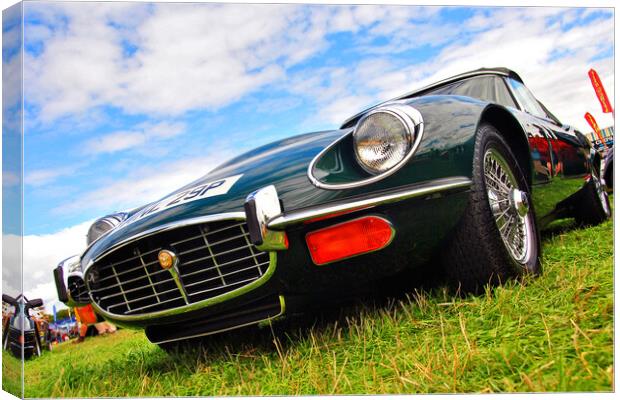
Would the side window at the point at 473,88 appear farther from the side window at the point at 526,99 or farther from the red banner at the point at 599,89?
the red banner at the point at 599,89

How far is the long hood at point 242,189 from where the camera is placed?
1.79 meters

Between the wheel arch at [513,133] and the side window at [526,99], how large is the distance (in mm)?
570

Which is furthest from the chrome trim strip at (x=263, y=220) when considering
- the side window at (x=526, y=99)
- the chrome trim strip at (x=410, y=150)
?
the side window at (x=526, y=99)

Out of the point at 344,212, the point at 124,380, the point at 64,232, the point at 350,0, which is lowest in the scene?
the point at 124,380

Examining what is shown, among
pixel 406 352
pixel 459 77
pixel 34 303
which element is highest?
pixel 459 77

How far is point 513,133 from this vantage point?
94.6 inches

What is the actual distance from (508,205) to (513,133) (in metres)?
0.37

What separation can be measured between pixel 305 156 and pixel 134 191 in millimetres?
966

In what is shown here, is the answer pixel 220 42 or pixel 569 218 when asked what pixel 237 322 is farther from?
pixel 569 218

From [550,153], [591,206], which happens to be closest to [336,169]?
[550,153]

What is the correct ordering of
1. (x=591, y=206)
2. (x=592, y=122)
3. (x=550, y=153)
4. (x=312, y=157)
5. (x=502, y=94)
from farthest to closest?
1. (x=591, y=206)
2. (x=502, y=94)
3. (x=550, y=153)
4. (x=592, y=122)
5. (x=312, y=157)

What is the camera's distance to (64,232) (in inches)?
94.1

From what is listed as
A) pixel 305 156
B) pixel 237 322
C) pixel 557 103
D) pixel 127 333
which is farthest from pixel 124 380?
pixel 557 103

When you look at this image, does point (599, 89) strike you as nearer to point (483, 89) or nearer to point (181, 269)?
point (483, 89)
